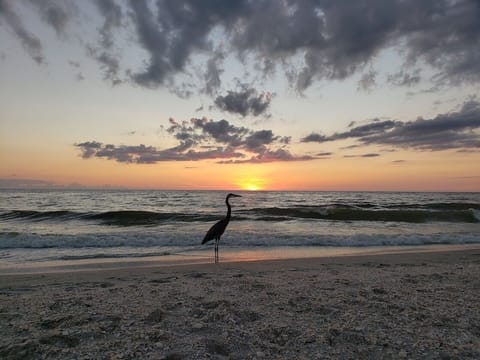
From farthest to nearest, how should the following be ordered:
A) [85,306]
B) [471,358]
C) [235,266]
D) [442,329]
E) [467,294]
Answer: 1. [235,266]
2. [467,294]
3. [85,306]
4. [442,329]
5. [471,358]

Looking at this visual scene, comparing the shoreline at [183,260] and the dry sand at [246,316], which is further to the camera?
the shoreline at [183,260]

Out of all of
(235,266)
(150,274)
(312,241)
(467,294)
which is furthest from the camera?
(312,241)

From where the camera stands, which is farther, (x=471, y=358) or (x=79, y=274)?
(x=79, y=274)

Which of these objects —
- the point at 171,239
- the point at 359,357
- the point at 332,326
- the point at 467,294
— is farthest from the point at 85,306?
the point at 171,239

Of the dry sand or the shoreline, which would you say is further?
the shoreline

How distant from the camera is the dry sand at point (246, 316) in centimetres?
351

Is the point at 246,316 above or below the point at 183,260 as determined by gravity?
above

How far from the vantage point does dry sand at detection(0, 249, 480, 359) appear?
3.51 m

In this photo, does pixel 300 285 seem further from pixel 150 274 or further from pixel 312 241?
pixel 312 241

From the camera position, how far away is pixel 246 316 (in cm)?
447

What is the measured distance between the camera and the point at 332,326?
161 inches

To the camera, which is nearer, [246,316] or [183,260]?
[246,316]

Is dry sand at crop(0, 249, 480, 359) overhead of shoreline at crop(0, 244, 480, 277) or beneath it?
overhead

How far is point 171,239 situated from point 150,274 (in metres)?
7.36
